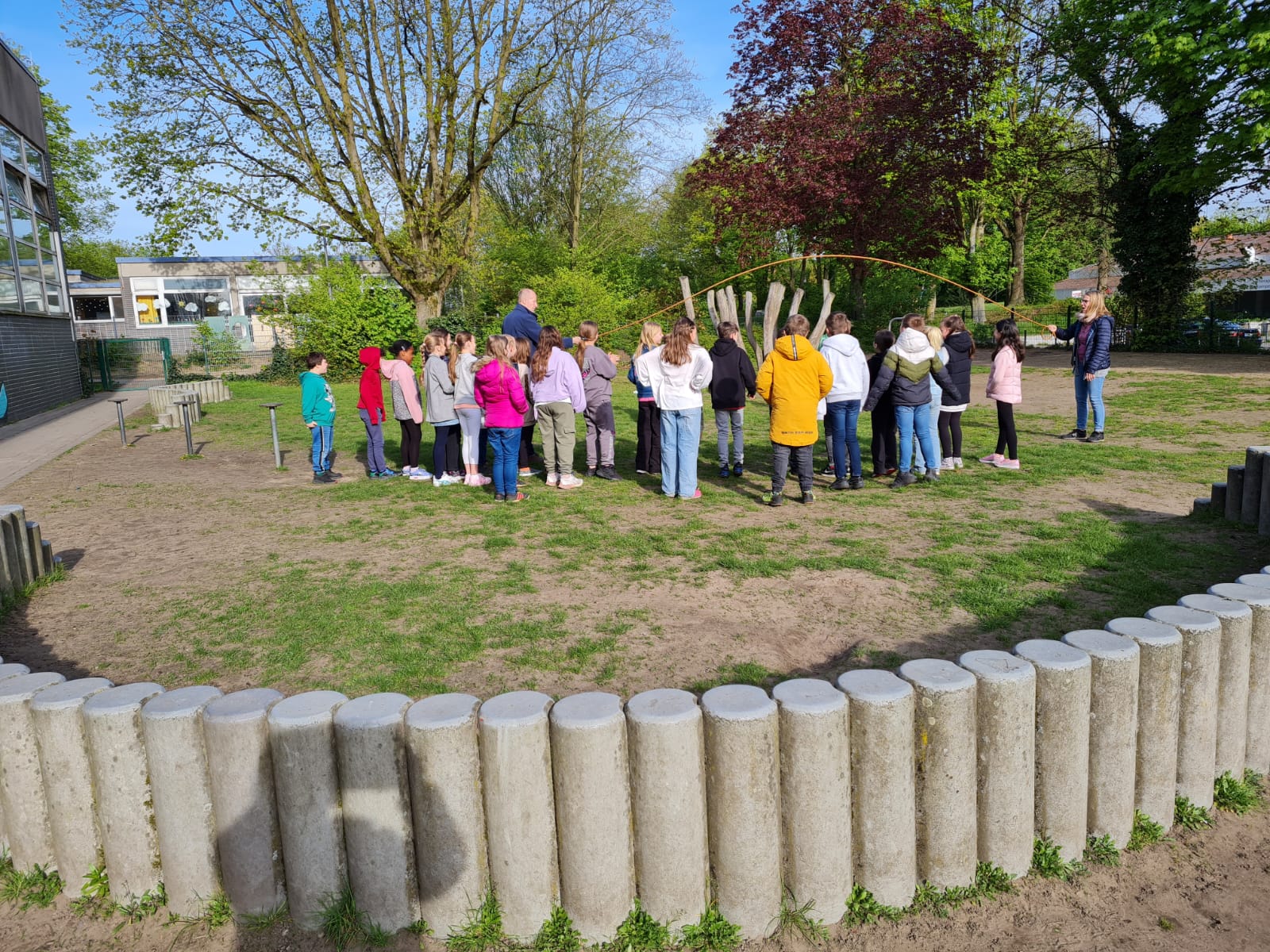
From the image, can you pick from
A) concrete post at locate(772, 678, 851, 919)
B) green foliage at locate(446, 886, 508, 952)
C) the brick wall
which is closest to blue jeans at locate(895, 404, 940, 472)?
concrete post at locate(772, 678, 851, 919)

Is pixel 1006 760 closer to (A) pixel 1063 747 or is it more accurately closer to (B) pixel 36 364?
(A) pixel 1063 747

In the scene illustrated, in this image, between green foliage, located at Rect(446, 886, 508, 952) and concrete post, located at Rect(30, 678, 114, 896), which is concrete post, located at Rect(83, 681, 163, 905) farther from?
green foliage, located at Rect(446, 886, 508, 952)

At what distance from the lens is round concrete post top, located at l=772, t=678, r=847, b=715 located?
275 centimetres

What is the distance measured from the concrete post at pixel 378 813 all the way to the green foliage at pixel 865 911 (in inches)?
54.9

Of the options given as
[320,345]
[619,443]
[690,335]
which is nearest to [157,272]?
[320,345]

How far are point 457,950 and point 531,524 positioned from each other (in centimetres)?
551

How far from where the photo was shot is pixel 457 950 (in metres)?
2.76

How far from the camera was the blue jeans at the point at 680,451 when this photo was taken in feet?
29.2

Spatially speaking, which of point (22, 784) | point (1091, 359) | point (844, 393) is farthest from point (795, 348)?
point (22, 784)

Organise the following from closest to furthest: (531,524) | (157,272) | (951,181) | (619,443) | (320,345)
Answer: (531,524) → (619,443) → (951,181) → (320,345) → (157,272)

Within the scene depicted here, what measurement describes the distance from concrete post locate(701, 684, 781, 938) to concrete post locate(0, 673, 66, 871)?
88.8 inches

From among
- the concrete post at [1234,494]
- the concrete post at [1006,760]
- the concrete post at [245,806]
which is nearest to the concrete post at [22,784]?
the concrete post at [245,806]

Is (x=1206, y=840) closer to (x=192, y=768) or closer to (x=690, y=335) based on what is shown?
(x=192, y=768)

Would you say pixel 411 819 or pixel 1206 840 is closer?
pixel 411 819
